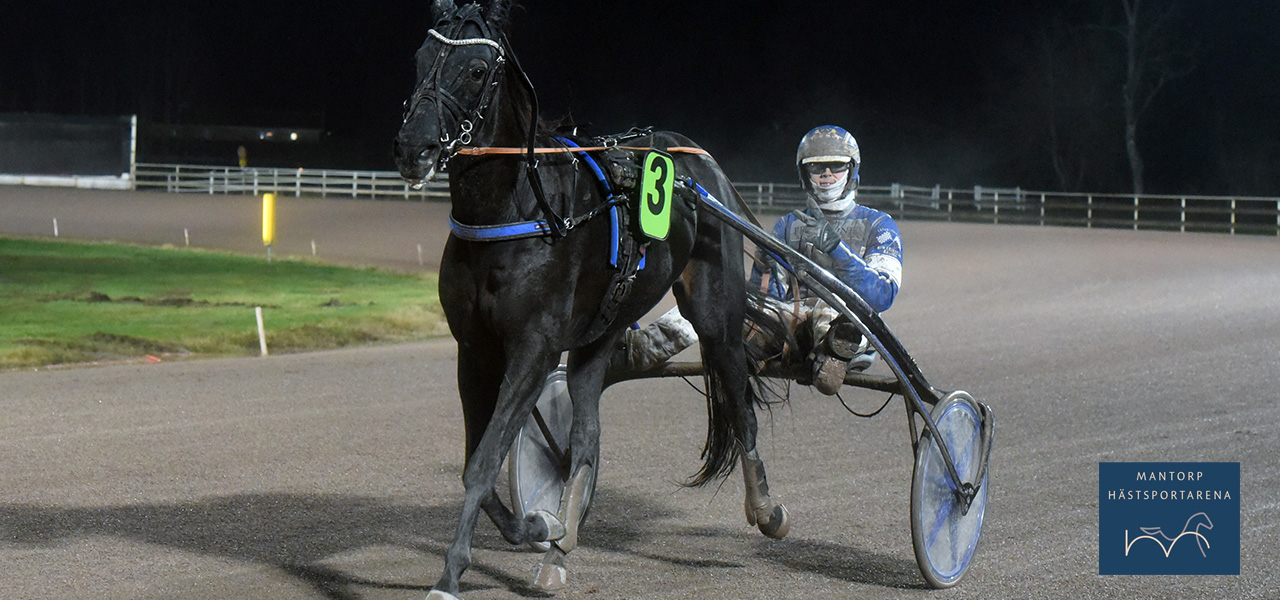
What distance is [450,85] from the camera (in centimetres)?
320

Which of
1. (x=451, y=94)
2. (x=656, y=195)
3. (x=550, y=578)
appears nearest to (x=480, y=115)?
(x=451, y=94)

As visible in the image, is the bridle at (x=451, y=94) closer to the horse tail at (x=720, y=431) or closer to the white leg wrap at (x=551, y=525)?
the white leg wrap at (x=551, y=525)

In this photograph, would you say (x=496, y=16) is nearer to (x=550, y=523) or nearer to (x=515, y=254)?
(x=515, y=254)

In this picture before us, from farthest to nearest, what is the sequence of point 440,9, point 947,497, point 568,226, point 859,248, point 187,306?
point 187,306, point 859,248, point 947,497, point 568,226, point 440,9

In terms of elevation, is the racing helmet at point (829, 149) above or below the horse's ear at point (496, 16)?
below

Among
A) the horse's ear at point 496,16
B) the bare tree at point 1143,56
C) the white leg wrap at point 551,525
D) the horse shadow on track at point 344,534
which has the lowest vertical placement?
the horse shadow on track at point 344,534

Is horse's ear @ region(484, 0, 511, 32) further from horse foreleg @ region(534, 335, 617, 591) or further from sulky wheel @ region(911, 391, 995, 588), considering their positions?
sulky wheel @ region(911, 391, 995, 588)

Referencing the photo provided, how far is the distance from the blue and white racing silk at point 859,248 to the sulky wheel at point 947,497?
0.43m

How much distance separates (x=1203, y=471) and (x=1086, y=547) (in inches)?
18.0

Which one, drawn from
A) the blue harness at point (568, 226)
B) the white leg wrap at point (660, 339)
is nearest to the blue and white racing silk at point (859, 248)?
the white leg wrap at point (660, 339)

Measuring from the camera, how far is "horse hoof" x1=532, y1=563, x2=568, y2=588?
3734mm

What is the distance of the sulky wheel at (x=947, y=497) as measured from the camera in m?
3.94

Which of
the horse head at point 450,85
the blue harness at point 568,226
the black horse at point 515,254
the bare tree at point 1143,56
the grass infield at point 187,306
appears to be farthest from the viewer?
the bare tree at point 1143,56

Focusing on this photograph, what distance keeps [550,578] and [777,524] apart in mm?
980
